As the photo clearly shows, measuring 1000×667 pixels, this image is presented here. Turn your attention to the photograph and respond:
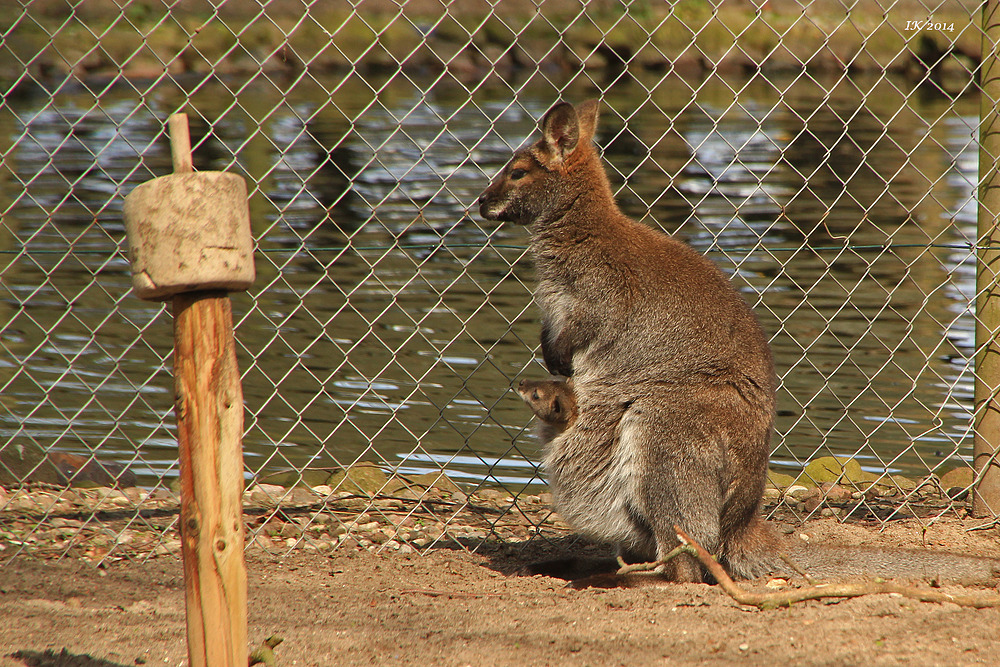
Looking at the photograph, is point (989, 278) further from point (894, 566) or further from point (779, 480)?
point (779, 480)

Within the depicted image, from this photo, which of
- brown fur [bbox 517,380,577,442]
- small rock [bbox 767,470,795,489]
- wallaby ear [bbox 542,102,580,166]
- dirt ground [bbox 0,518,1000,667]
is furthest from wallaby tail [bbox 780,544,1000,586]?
wallaby ear [bbox 542,102,580,166]

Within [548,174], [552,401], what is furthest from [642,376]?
[548,174]

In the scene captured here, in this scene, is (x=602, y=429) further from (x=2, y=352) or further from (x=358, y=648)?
(x=2, y=352)

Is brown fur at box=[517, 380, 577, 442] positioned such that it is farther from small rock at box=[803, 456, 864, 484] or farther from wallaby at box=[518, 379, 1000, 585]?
small rock at box=[803, 456, 864, 484]

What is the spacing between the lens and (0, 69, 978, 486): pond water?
4.69 m

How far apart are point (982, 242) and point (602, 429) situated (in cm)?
180

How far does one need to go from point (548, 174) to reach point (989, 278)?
6.03 ft

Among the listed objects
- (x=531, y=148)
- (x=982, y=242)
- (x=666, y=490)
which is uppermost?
(x=531, y=148)

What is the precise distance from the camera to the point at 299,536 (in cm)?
410

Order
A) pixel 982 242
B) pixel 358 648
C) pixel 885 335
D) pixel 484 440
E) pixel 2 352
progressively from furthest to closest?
pixel 885 335, pixel 2 352, pixel 484 440, pixel 982 242, pixel 358 648

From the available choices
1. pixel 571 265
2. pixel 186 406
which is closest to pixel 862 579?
pixel 571 265

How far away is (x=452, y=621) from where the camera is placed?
312 cm

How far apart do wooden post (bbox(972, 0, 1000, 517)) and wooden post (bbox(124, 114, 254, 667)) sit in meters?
3.10

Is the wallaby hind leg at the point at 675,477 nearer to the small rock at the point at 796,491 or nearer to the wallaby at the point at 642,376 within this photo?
the wallaby at the point at 642,376
